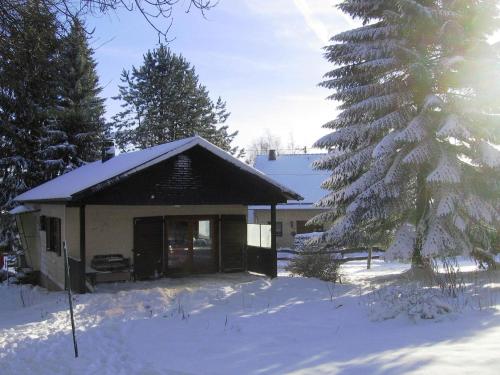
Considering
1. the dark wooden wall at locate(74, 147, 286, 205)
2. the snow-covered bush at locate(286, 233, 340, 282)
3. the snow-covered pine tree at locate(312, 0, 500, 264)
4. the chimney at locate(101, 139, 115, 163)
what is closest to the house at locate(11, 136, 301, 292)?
the dark wooden wall at locate(74, 147, 286, 205)

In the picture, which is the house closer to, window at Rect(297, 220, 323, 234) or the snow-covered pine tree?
the snow-covered pine tree

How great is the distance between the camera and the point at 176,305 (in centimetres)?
1245

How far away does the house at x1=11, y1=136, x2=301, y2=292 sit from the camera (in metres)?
15.3

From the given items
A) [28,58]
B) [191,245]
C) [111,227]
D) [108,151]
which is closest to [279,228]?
[108,151]

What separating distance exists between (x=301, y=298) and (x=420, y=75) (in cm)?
703

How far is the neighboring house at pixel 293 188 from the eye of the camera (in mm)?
34906

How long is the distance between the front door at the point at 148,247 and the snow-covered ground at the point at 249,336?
342 cm

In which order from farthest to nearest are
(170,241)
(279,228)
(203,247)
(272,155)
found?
1. (272,155)
2. (279,228)
3. (203,247)
4. (170,241)

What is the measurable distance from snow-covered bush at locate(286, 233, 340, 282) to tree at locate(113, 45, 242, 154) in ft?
80.0

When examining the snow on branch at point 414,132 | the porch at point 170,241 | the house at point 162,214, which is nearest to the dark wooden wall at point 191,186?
the house at point 162,214

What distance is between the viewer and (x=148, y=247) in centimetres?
1759

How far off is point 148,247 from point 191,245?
5.07 feet

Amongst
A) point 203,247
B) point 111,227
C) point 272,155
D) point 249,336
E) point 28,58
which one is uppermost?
point 272,155

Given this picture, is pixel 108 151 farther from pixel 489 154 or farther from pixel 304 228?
pixel 304 228
